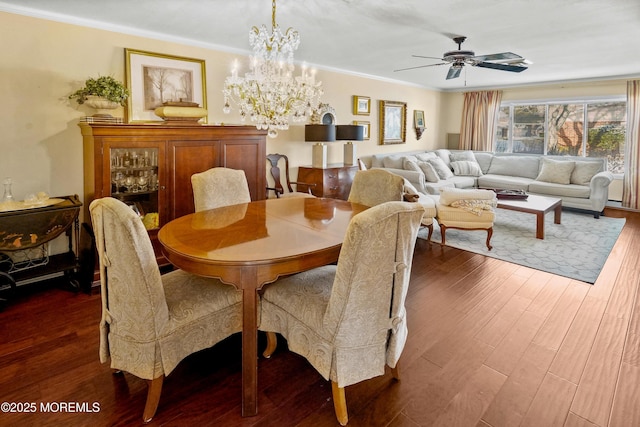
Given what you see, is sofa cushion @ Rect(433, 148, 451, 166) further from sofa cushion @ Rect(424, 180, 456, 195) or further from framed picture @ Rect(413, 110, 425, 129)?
sofa cushion @ Rect(424, 180, 456, 195)

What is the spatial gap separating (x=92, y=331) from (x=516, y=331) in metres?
2.85

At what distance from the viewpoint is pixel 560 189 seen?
5.93m

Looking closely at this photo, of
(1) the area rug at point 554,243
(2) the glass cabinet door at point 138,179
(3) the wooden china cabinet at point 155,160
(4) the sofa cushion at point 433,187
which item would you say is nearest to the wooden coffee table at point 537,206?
(1) the area rug at point 554,243

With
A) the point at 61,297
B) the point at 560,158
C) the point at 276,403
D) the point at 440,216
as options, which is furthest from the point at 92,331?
the point at 560,158

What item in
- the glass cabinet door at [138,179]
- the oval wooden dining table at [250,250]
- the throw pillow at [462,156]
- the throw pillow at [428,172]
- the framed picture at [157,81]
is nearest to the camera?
the oval wooden dining table at [250,250]

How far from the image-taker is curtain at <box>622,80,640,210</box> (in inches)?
231

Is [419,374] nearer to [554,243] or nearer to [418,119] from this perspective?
Result: [554,243]

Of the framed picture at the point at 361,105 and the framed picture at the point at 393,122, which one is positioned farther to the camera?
the framed picture at the point at 393,122

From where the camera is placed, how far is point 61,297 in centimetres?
290

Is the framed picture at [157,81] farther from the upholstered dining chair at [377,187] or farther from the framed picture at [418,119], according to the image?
the framed picture at [418,119]

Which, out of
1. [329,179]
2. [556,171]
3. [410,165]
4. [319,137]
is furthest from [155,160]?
[556,171]

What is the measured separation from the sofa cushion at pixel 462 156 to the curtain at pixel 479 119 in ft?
1.55

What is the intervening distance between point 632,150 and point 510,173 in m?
1.82

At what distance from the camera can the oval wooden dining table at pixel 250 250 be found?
5.35 ft
